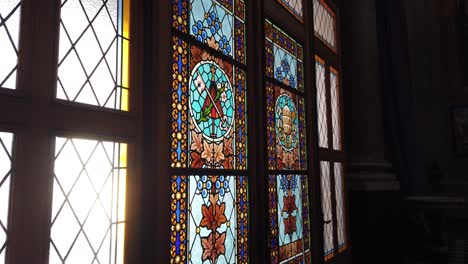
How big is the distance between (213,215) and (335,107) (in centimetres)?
203

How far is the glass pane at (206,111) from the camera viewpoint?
1490 mm

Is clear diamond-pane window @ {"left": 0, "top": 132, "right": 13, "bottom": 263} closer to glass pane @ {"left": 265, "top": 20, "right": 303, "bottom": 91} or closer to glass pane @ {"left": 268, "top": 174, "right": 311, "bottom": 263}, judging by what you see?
glass pane @ {"left": 268, "top": 174, "right": 311, "bottom": 263}

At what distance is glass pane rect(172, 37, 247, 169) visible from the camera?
149 centimetres

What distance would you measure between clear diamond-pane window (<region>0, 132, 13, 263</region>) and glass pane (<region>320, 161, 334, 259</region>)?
229cm

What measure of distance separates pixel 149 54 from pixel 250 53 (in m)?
0.79

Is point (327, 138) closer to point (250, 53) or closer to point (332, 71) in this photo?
point (332, 71)

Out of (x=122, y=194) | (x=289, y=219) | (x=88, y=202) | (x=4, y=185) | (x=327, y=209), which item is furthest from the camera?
(x=327, y=209)

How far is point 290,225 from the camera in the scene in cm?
236

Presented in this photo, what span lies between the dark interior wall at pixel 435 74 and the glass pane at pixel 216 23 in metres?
6.09

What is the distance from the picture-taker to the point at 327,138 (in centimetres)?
308

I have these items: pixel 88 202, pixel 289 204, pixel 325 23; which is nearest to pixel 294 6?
pixel 325 23

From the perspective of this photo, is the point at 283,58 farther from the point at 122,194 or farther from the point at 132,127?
the point at 122,194

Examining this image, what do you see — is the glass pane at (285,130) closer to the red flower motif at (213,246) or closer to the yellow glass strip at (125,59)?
the red flower motif at (213,246)

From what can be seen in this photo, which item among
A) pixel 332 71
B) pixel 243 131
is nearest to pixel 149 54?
pixel 243 131
